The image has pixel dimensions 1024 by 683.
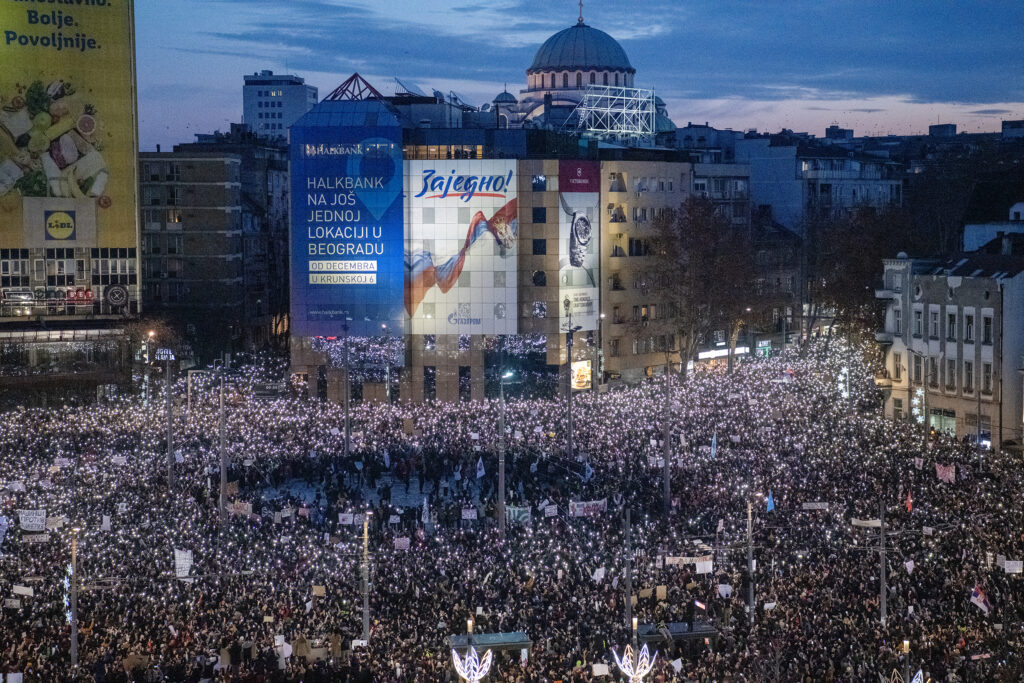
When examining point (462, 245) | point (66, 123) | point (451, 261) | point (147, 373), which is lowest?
point (147, 373)

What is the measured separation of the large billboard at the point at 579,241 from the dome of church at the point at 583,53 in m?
33.4

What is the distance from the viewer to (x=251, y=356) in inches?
3423

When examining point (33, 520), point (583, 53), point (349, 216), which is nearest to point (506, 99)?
point (583, 53)

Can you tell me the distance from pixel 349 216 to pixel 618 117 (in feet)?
81.6

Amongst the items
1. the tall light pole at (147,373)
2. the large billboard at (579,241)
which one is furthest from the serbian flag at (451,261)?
the tall light pole at (147,373)

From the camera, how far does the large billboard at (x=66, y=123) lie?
241 feet

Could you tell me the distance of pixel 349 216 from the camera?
239 ft

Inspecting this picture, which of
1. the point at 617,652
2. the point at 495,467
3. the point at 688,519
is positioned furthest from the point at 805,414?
the point at 617,652

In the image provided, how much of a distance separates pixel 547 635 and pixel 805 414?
25653mm

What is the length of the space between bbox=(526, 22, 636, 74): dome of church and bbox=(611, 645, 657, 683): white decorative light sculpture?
84.4 m

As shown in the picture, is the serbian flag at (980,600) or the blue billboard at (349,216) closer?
the serbian flag at (980,600)

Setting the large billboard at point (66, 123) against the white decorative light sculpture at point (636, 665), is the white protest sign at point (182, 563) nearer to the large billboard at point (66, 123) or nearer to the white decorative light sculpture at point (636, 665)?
the white decorative light sculpture at point (636, 665)

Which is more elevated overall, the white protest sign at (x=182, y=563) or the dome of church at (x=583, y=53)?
the dome of church at (x=583, y=53)

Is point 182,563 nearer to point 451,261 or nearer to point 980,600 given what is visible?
point 980,600
